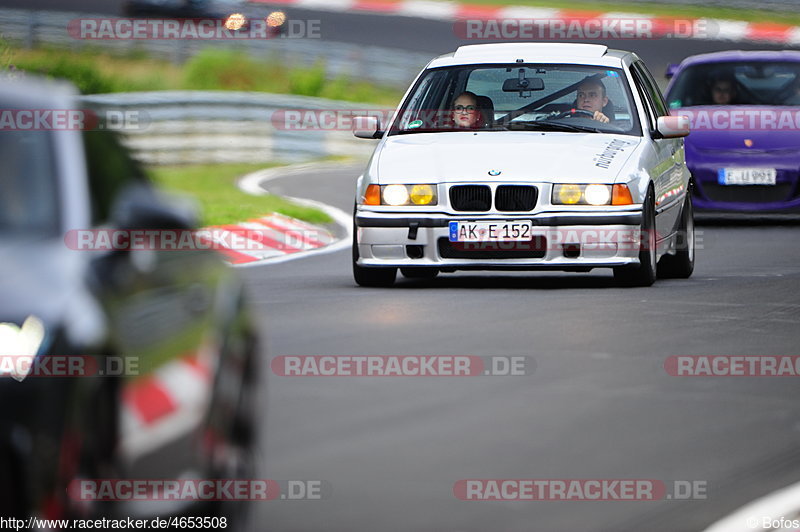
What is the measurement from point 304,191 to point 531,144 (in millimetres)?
8819

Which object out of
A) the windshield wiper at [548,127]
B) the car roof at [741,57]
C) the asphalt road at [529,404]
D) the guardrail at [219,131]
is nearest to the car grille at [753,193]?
the car roof at [741,57]

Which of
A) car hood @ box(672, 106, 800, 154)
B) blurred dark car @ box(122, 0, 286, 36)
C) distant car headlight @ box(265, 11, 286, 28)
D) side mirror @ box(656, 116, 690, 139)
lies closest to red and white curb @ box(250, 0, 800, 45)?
blurred dark car @ box(122, 0, 286, 36)

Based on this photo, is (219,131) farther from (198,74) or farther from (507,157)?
(507,157)

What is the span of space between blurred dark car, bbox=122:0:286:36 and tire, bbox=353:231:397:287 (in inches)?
968

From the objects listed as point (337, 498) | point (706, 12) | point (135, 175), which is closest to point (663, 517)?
point (337, 498)

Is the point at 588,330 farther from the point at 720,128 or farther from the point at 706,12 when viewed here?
the point at 706,12

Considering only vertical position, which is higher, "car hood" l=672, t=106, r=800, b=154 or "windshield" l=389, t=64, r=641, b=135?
"windshield" l=389, t=64, r=641, b=135

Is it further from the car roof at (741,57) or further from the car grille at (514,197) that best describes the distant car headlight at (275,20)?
the car grille at (514,197)

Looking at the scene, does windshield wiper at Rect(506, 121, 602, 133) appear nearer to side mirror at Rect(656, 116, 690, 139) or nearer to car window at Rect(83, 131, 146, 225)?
side mirror at Rect(656, 116, 690, 139)

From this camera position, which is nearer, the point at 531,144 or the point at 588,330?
the point at 588,330

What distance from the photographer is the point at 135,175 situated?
19.0ft

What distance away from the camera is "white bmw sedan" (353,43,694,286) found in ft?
38.9

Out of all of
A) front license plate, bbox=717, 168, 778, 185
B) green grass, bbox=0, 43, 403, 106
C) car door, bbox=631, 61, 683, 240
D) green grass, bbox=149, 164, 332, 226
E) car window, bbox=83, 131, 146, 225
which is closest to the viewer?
car window, bbox=83, 131, 146, 225

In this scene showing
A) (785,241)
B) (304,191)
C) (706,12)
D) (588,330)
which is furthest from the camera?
(706,12)
